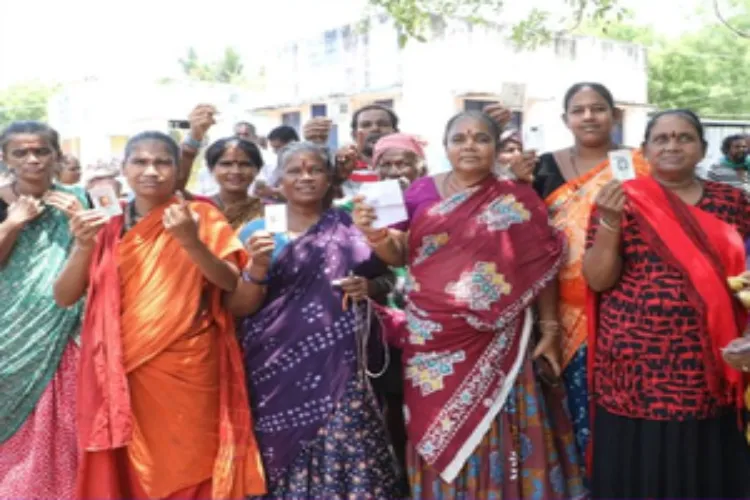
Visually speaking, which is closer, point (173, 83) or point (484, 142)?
point (484, 142)

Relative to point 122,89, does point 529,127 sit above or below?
below

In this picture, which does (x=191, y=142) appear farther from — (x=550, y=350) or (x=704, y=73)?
(x=704, y=73)

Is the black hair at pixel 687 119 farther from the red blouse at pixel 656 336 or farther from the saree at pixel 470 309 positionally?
the saree at pixel 470 309

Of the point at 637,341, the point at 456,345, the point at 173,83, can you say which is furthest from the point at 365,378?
the point at 173,83

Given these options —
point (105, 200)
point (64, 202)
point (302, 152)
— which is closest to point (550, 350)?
point (302, 152)

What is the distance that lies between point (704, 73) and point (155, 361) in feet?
87.2

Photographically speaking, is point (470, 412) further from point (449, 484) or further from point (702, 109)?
point (702, 109)

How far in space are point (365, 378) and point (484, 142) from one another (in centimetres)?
113

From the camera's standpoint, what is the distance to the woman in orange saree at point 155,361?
3.00 metres

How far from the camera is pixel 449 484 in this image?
306 centimetres

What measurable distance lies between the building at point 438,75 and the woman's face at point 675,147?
10.8 meters

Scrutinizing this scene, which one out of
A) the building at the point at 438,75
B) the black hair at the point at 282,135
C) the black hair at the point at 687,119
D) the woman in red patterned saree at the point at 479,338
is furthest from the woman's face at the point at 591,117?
the building at the point at 438,75

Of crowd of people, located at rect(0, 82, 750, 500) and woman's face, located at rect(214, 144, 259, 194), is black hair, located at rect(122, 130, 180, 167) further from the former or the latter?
woman's face, located at rect(214, 144, 259, 194)

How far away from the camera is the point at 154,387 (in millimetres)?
3031
